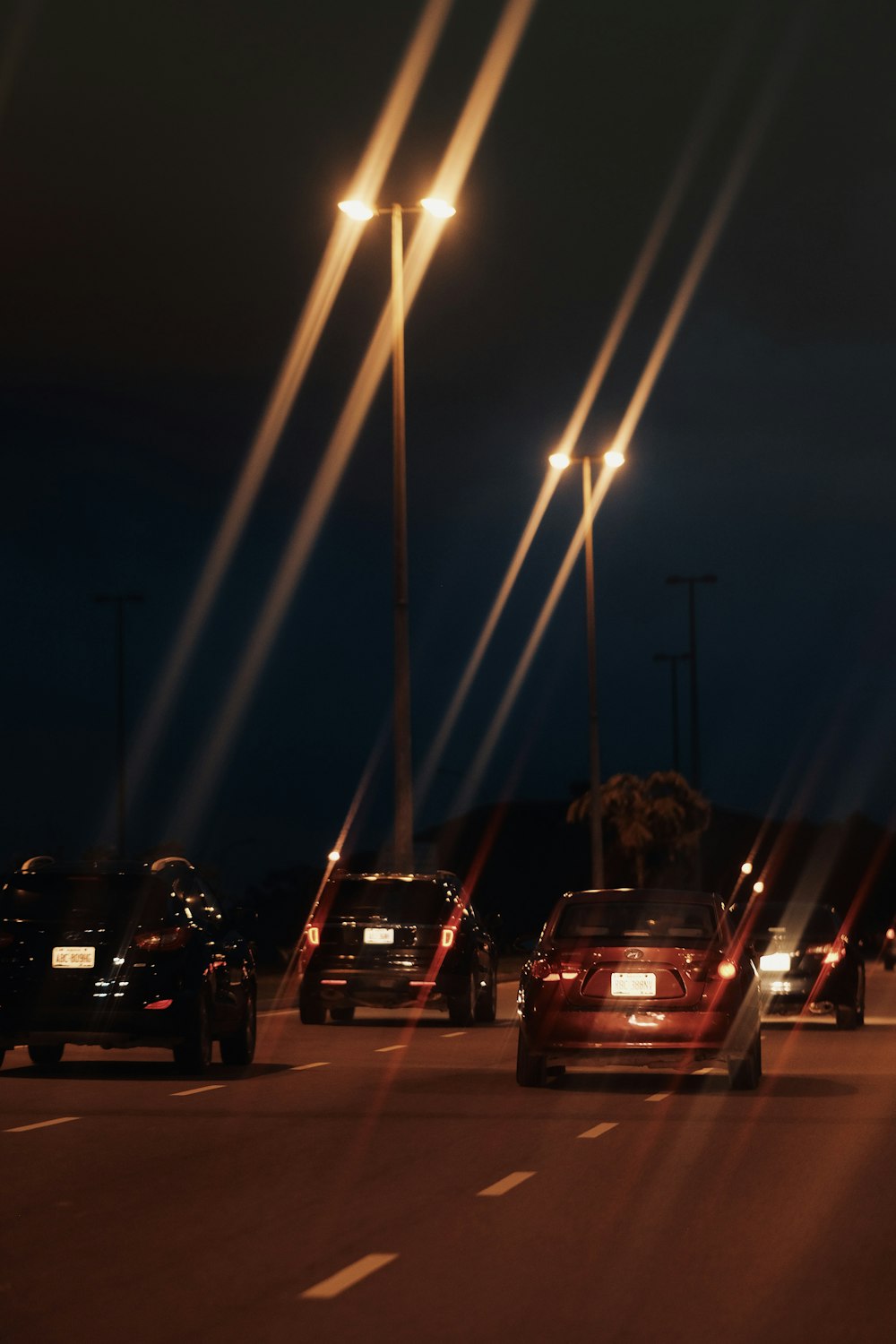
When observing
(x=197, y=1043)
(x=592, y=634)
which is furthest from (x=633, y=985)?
(x=592, y=634)

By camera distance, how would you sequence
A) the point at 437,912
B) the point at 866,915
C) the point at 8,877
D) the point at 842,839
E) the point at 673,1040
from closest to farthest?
the point at 673,1040 → the point at 8,877 → the point at 437,912 → the point at 866,915 → the point at 842,839

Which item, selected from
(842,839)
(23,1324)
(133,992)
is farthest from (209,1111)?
(842,839)

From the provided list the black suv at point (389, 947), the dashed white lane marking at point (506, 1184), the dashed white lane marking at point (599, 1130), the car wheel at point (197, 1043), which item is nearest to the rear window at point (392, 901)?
the black suv at point (389, 947)

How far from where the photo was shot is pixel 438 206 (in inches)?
1237

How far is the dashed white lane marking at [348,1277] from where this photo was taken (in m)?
9.10

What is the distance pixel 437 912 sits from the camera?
28.1m

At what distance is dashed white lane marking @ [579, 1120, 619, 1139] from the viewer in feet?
49.5

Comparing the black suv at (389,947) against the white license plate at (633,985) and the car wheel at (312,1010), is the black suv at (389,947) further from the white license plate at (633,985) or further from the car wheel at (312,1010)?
the white license plate at (633,985)

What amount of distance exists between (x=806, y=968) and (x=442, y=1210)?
17.2 meters

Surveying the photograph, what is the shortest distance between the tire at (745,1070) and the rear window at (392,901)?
30.8ft

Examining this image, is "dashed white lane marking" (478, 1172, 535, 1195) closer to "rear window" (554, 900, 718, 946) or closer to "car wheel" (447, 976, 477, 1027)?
"rear window" (554, 900, 718, 946)

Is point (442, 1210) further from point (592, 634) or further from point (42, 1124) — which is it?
point (592, 634)

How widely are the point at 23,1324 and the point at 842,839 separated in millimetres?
194666

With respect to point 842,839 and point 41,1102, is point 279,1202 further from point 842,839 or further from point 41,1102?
point 842,839
